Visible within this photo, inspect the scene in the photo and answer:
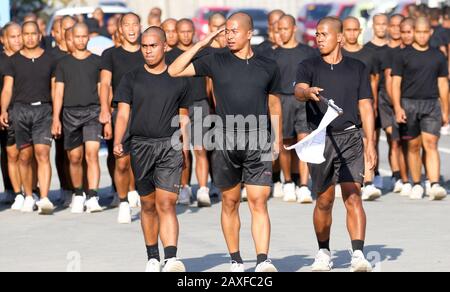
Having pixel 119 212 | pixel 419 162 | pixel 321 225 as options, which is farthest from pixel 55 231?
pixel 419 162

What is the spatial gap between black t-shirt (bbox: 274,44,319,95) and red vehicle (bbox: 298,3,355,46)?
2610 cm

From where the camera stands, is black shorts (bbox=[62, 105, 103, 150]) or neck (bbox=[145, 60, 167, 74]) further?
black shorts (bbox=[62, 105, 103, 150])

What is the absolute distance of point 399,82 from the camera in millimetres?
17453

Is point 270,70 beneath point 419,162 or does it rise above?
above

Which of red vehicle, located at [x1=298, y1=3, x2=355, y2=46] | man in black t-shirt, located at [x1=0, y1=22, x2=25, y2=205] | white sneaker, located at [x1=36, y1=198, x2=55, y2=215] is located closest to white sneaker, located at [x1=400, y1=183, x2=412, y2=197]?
white sneaker, located at [x1=36, y1=198, x2=55, y2=215]

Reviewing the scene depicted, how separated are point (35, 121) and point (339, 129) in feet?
18.2

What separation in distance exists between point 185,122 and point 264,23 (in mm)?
32878

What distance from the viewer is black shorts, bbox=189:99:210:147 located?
1745 cm

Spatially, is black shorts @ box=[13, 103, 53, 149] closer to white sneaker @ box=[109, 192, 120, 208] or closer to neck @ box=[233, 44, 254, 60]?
white sneaker @ box=[109, 192, 120, 208]

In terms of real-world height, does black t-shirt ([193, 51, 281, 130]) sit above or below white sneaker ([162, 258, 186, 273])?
above

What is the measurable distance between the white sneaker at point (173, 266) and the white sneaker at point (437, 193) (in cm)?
588

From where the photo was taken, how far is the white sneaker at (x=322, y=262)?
12.1 metres
